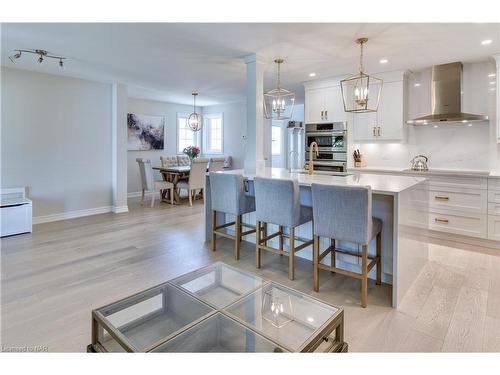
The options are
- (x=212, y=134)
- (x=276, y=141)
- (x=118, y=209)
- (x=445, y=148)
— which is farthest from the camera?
(x=276, y=141)

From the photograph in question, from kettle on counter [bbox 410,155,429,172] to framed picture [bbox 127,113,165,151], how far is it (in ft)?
19.9

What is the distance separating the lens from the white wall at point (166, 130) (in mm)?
7551

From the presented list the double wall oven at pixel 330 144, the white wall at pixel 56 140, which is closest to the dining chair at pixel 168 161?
the white wall at pixel 56 140

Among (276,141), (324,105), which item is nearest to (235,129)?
(276,141)

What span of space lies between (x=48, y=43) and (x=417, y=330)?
4716 mm

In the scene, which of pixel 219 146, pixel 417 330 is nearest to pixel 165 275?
pixel 417 330

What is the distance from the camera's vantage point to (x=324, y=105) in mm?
5305

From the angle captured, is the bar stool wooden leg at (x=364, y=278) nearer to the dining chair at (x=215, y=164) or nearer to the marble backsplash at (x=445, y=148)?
the marble backsplash at (x=445, y=148)

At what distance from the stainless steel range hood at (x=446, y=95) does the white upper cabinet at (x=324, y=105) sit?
1175mm

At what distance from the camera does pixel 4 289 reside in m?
2.65

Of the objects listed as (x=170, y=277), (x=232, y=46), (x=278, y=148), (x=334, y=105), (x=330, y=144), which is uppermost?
(x=232, y=46)

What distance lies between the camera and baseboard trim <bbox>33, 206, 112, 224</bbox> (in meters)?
5.02

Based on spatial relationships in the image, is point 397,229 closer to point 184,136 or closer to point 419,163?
point 419,163

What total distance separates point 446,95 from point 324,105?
1814 mm
